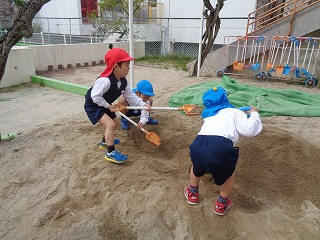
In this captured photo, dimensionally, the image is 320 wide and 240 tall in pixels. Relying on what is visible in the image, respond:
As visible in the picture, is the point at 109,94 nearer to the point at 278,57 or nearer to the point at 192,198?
the point at 192,198

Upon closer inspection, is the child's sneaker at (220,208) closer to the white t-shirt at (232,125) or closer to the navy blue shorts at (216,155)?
the navy blue shorts at (216,155)

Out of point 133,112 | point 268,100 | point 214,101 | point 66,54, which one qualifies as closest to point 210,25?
point 268,100

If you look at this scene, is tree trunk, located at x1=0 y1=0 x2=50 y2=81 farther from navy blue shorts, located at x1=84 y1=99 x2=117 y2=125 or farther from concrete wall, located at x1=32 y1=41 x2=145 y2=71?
concrete wall, located at x1=32 y1=41 x2=145 y2=71

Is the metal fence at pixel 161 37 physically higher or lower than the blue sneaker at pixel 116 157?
higher

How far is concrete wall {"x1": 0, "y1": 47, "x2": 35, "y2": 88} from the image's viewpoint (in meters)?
5.90

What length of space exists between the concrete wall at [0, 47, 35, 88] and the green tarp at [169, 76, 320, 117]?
3745 mm

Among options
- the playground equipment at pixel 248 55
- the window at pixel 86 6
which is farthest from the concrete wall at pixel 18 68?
the window at pixel 86 6

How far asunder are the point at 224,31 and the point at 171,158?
32.1ft

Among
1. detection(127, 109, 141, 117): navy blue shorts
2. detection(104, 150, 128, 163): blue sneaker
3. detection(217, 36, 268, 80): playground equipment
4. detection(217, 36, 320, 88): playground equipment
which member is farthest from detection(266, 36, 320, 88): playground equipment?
detection(104, 150, 128, 163): blue sneaker

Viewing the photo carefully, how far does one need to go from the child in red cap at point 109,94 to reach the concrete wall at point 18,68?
13.9 feet

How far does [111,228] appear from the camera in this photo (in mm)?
1753

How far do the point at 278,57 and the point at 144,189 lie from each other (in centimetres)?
593

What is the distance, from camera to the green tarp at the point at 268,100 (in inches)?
164

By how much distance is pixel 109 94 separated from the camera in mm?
2678
